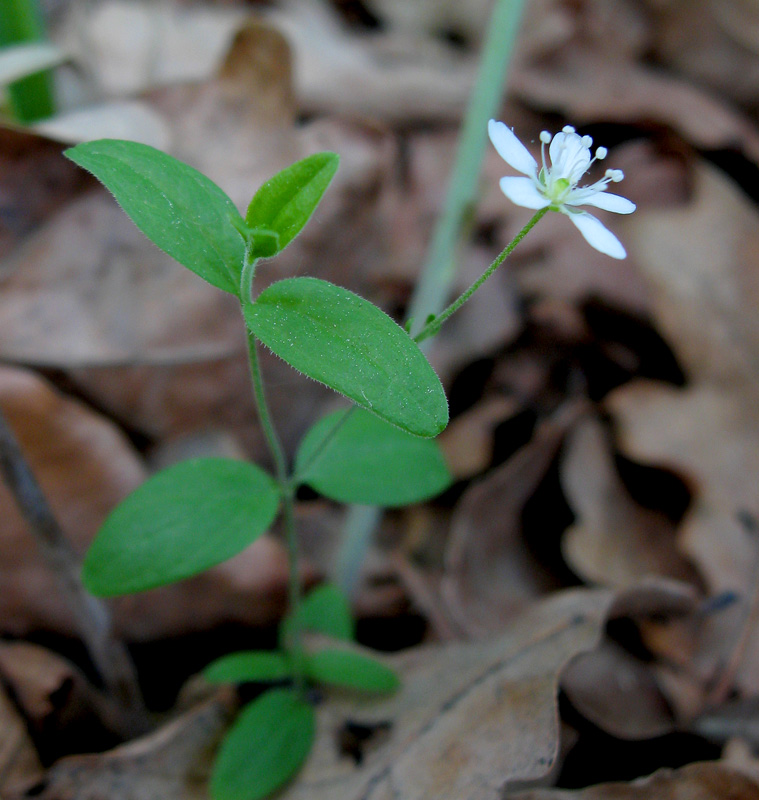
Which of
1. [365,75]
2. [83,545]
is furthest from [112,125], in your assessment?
[365,75]

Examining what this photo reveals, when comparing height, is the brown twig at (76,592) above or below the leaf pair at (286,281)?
below

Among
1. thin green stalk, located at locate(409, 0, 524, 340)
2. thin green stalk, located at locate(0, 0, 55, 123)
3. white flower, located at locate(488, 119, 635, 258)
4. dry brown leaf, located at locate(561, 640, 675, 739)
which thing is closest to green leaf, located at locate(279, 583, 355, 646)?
dry brown leaf, located at locate(561, 640, 675, 739)

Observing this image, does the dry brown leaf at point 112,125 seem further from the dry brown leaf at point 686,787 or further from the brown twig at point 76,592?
the dry brown leaf at point 686,787

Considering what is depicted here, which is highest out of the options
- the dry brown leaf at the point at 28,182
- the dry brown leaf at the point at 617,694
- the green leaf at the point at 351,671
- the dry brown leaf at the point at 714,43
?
the dry brown leaf at the point at 714,43

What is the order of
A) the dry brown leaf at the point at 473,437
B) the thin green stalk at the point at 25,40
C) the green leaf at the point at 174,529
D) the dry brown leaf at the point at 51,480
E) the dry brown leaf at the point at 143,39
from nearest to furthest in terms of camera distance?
1. the green leaf at the point at 174,529
2. the dry brown leaf at the point at 51,480
3. the dry brown leaf at the point at 473,437
4. the thin green stalk at the point at 25,40
5. the dry brown leaf at the point at 143,39

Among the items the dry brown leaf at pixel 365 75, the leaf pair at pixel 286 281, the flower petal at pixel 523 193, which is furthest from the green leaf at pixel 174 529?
the dry brown leaf at pixel 365 75

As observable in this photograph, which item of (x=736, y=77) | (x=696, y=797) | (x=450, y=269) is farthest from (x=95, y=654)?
(x=736, y=77)

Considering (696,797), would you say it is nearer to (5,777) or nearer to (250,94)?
(5,777)

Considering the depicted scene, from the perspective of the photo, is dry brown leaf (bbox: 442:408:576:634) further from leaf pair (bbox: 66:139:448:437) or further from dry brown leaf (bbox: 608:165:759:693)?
leaf pair (bbox: 66:139:448:437)

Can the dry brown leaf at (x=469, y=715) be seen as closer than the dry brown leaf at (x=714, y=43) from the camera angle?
Yes
